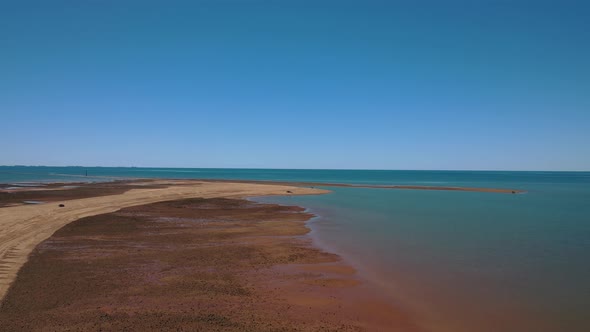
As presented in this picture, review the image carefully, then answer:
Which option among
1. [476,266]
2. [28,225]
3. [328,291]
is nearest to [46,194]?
[28,225]

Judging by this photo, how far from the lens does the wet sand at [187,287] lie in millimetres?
9688

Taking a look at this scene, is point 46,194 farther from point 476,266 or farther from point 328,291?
point 476,266

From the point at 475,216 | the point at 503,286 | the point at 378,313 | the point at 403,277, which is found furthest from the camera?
the point at 475,216

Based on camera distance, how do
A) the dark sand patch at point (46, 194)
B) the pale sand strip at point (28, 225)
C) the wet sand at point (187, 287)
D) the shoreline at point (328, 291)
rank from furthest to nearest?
the dark sand patch at point (46, 194)
the pale sand strip at point (28, 225)
the shoreline at point (328, 291)
the wet sand at point (187, 287)

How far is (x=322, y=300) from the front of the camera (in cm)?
1173

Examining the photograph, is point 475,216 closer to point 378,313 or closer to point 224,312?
point 378,313

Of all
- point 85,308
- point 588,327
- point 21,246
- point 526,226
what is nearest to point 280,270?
point 85,308

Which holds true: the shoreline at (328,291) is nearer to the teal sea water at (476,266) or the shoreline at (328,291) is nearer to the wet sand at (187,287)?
the wet sand at (187,287)

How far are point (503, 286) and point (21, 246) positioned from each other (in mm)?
19521

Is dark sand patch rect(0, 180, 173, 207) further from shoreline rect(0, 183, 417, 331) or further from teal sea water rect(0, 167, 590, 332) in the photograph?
teal sea water rect(0, 167, 590, 332)

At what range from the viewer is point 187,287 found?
40.3ft

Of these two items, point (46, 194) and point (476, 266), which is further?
point (46, 194)

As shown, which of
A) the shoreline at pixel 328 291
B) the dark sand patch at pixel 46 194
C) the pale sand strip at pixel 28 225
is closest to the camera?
the shoreline at pixel 328 291

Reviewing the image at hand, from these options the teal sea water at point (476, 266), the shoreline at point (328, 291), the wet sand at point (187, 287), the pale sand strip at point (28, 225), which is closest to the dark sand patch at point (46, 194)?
the pale sand strip at point (28, 225)
